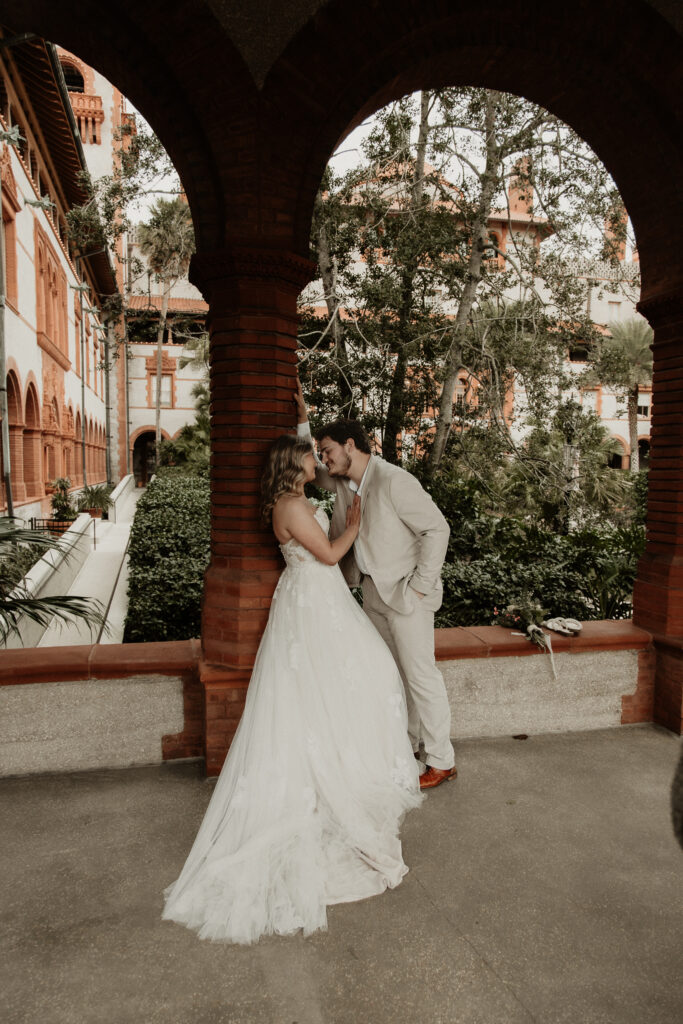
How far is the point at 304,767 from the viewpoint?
3.14 m

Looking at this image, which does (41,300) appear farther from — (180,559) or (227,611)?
(227,611)

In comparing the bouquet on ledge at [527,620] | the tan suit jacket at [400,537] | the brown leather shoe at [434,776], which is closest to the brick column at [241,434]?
the tan suit jacket at [400,537]

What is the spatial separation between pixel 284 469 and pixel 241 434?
1.68ft

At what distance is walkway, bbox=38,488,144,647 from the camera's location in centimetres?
815

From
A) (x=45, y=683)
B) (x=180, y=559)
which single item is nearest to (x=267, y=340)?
(x=45, y=683)

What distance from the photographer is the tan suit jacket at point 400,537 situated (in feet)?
11.9

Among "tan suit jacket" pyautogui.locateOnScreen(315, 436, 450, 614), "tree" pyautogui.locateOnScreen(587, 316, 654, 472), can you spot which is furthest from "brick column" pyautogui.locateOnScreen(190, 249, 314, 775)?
"tree" pyautogui.locateOnScreen(587, 316, 654, 472)

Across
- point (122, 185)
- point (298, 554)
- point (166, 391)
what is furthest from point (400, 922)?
point (166, 391)

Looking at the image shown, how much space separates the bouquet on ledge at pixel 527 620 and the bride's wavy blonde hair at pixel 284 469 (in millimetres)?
1928

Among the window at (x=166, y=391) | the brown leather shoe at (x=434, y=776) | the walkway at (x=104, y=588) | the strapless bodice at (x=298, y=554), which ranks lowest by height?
the walkway at (x=104, y=588)

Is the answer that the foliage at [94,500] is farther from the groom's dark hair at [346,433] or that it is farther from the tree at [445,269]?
the groom's dark hair at [346,433]

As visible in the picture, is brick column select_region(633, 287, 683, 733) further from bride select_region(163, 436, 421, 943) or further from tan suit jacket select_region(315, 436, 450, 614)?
bride select_region(163, 436, 421, 943)

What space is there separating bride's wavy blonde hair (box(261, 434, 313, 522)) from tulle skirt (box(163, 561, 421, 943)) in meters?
0.40

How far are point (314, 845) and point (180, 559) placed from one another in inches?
215
